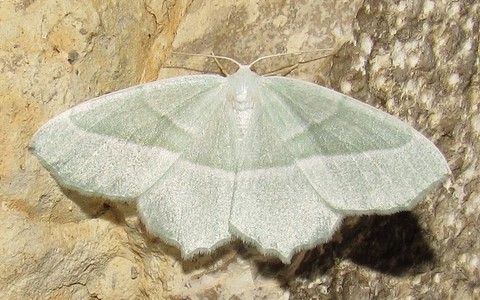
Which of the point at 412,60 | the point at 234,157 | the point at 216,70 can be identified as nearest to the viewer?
the point at 234,157

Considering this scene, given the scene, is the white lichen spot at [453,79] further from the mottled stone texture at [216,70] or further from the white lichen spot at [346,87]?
the white lichen spot at [346,87]

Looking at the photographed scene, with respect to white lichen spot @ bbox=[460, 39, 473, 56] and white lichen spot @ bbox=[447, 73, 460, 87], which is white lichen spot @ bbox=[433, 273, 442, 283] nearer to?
white lichen spot @ bbox=[447, 73, 460, 87]

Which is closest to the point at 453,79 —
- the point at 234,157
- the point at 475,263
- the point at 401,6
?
the point at 401,6

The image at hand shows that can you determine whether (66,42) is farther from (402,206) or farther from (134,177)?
(402,206)

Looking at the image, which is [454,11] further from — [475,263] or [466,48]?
[475,263]

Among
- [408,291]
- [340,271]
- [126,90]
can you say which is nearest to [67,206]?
[126,90]

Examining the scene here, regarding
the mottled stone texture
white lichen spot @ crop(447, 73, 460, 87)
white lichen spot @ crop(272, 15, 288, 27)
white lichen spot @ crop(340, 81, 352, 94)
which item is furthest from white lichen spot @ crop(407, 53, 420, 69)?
white lichen spot @ crop(272, 15, 288, 27)
